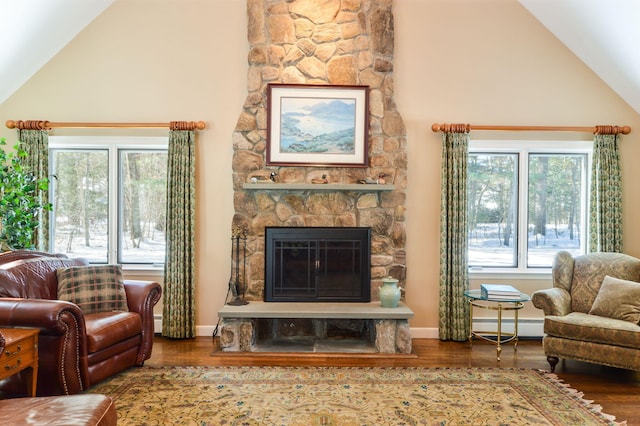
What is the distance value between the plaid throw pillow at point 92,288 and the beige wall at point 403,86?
1.18 m

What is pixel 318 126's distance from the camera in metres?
5.22

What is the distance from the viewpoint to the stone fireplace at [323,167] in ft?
17.0

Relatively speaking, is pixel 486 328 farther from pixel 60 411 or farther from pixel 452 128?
pixel 60 411

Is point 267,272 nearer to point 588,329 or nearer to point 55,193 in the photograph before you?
point 55,193

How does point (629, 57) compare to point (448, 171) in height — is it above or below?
Answer: above

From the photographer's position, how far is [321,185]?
5.01 m

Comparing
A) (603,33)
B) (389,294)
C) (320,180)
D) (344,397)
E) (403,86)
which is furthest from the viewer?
(403,86)

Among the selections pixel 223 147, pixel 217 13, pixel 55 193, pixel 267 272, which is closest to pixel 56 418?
pixel 267 272

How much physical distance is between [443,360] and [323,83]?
2968 millimetres

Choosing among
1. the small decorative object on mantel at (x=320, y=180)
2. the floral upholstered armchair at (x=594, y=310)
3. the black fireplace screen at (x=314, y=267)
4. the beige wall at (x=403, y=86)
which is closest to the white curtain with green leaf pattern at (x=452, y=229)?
the beige wall at (x=403, y=86)

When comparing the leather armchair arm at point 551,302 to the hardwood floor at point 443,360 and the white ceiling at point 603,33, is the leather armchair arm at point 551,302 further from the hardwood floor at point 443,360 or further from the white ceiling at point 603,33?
the white ceiling at point 603,33

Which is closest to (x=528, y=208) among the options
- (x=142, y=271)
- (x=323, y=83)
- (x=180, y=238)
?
(x=323, y=83)

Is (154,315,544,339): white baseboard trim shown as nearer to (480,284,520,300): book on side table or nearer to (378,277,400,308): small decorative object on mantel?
(378,277,400,308): small decorative object on mantel

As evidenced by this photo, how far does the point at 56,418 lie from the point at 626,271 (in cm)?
468
